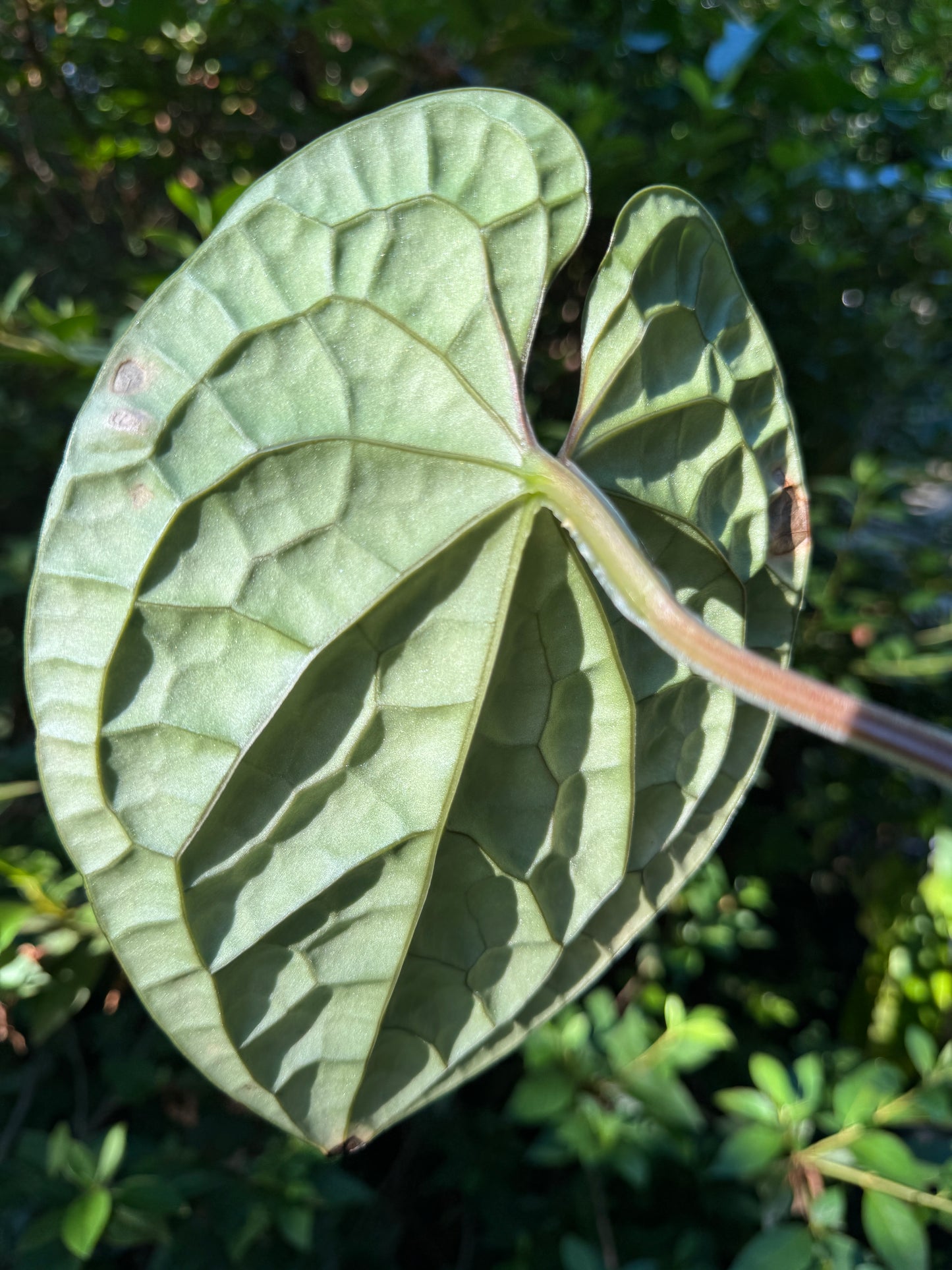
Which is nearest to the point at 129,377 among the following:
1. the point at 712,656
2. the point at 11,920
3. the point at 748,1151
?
the point at 712,656

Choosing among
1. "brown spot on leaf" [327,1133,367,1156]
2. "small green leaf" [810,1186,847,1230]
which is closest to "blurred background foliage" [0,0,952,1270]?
"small green leaf" [810,1186,847,1230]

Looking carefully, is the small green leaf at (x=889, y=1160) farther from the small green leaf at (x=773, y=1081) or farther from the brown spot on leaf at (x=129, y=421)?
the brown spot on leaf at (x=129, y=421)

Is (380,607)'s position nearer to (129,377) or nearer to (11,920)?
(129,377)

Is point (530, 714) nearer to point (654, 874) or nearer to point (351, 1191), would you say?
point (654, 874)

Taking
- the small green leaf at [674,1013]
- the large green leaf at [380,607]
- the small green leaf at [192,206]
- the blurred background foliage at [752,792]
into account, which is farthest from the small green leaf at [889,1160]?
the small green leaf at [192,206]

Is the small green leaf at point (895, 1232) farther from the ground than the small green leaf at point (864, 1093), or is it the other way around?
the small green leaf at point (895, 1232)

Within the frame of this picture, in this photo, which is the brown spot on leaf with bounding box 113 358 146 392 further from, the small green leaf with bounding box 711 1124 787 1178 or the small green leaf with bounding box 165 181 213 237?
the small green leaf with bounding box 711 1124 787 1178
